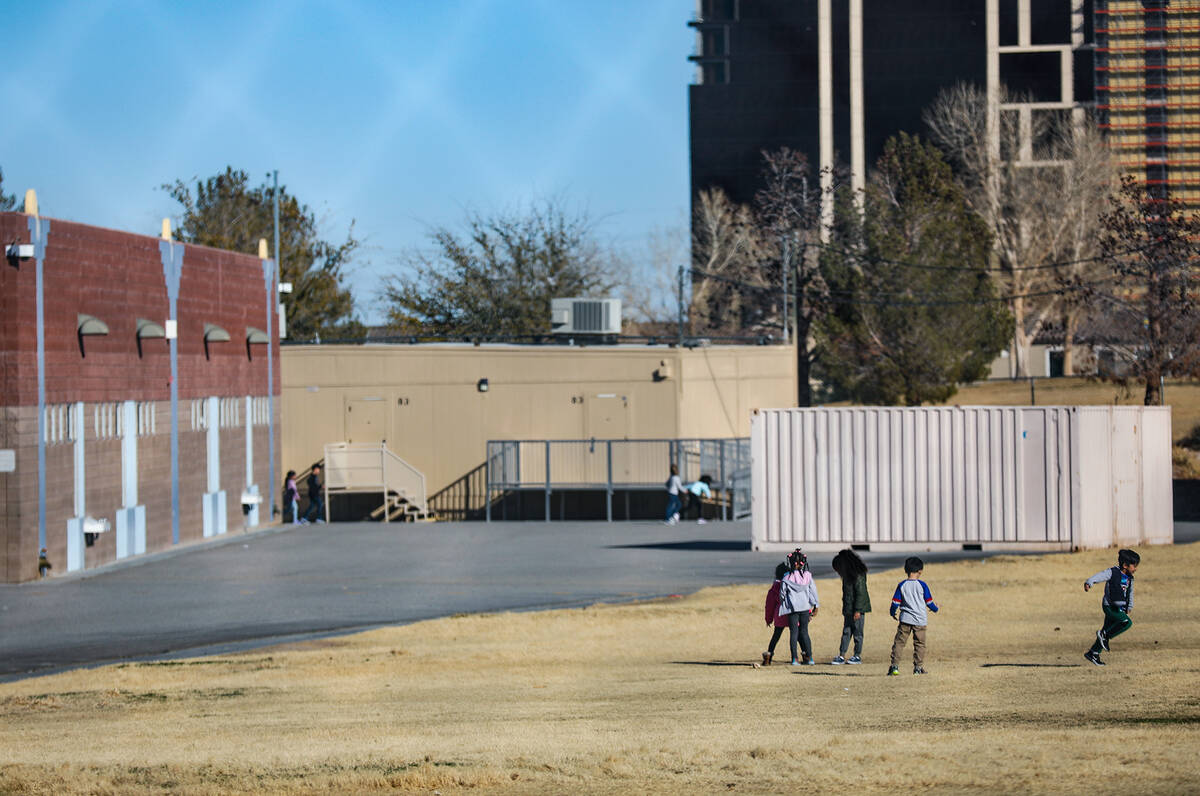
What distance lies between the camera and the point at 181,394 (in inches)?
1426

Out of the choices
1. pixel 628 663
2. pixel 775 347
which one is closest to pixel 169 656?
pixel 628 663

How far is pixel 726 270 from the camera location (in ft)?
287

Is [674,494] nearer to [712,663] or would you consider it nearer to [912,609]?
[712,663]

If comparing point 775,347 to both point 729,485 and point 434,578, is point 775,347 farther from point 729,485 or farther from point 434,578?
point 434,578

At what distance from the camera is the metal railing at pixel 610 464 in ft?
134

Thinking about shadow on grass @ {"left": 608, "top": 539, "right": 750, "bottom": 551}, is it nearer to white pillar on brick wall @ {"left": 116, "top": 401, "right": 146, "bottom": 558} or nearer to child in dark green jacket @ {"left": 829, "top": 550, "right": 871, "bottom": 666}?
white pillar on brick wall @ {"left": 116, "top": 401, "right": 146, "bottom": 558}

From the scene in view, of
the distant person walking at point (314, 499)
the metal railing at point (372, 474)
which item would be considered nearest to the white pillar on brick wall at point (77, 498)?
the distant person walking at point (314, 499)

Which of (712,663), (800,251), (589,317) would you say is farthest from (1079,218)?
(712,663)

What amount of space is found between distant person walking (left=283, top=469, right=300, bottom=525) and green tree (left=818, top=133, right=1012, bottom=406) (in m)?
22.0

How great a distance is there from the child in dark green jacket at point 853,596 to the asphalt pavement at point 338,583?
818 cm

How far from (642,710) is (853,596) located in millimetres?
3755

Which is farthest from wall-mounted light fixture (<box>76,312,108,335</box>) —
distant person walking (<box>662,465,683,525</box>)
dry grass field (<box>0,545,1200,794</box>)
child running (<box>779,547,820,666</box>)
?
child running (<box>779,547,820,666</box>)

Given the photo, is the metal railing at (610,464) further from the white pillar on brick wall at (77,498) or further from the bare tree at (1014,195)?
the bare tree at (1014,195)

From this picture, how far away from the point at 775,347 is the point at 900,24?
6050 centimetres
